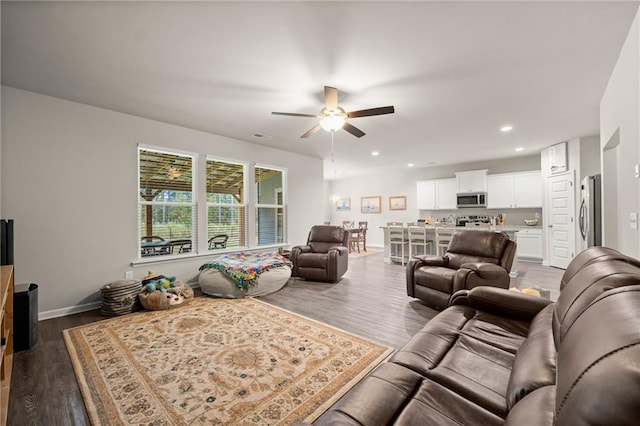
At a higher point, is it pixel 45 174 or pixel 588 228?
pixel 45 174

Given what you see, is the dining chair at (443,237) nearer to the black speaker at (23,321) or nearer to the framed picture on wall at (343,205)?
the framed picture on wall at (343,205)

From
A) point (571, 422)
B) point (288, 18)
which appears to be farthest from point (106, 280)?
point (571, 422)

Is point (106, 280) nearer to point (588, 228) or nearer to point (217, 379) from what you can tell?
point (217, 379)

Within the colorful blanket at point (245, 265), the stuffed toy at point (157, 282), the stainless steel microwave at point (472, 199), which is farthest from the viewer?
the stainless steel microwave at point (472, 199)

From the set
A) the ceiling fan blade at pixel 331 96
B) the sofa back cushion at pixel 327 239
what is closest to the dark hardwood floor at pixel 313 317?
the sofa back cushion at pixel 327 239

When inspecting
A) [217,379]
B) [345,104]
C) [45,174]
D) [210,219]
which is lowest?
[217,379]

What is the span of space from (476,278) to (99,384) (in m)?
3.51

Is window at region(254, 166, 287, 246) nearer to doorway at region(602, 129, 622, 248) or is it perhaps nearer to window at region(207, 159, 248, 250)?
window at region(207, 159, 248, 250)

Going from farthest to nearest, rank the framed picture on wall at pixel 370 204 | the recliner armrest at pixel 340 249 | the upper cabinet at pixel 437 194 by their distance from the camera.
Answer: the framed picture on wall at pixel 370 204
the upper cabinet at pixel 437 194
the recliner armrest at pixel 340 249

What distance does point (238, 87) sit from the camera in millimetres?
3121

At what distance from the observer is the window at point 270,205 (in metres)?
5.82

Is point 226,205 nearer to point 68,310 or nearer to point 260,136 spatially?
point 260,136

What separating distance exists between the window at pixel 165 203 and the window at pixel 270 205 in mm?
1396

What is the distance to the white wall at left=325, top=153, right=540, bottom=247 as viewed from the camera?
7.30 m
